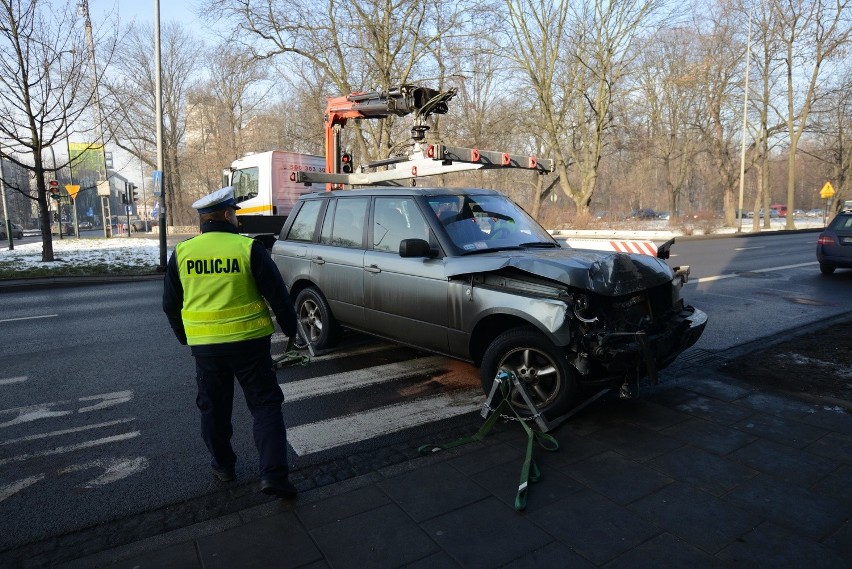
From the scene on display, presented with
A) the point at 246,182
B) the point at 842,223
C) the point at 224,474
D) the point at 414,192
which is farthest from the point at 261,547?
the point at 246,182

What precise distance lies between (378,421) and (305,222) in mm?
3179

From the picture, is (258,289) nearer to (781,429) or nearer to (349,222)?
(349,222)

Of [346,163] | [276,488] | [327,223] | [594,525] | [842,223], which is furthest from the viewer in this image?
[842,223]

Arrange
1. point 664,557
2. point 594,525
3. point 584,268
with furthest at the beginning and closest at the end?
point 584,268 < point 594,525 < point 664,557

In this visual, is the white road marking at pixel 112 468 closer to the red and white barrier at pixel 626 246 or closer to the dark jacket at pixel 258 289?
the dark jacket at pixel 258 289

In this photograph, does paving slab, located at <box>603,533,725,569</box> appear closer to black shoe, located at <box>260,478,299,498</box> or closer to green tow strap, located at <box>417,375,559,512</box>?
green tow strap, located at <box>417,375,559,512</box>

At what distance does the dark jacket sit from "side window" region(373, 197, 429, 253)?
6.63 ft

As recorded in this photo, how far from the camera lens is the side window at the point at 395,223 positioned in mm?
5262

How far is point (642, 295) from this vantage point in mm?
4492

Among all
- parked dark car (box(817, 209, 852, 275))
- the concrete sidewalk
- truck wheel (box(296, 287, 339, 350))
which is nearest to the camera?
the concrete sidewalk

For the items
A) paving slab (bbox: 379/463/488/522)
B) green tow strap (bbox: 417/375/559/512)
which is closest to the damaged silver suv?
green tow strap (bbox: 417/375/559/512)

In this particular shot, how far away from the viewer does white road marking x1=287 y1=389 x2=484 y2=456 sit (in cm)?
409

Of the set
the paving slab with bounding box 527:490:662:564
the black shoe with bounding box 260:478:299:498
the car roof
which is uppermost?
the car roof

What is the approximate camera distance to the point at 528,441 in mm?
3682
